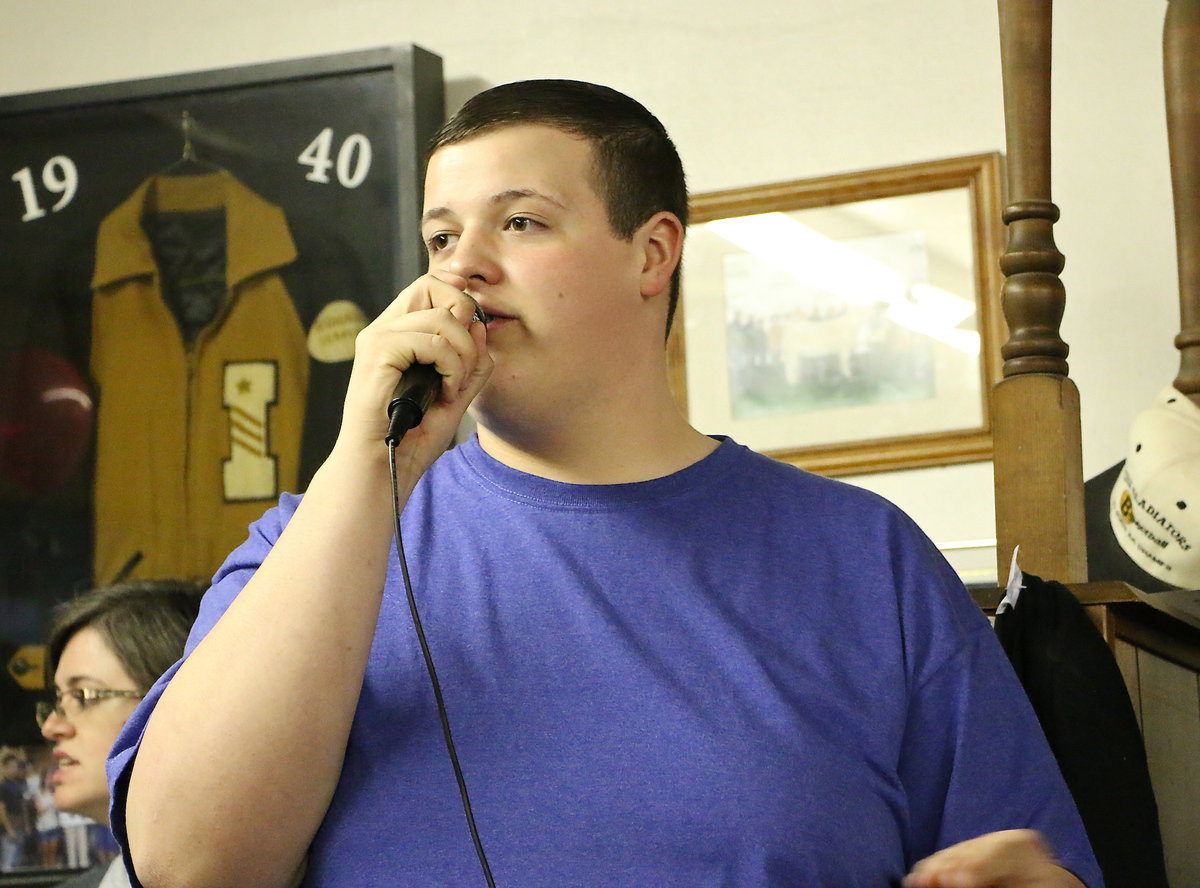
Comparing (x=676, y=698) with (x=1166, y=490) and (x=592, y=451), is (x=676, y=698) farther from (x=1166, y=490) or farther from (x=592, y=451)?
(x=1166, y=490)

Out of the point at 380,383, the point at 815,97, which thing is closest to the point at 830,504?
the point at 380,383

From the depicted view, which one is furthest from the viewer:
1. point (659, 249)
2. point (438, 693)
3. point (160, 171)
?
point (160, 171)

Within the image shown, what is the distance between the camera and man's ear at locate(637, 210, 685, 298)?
127 cm

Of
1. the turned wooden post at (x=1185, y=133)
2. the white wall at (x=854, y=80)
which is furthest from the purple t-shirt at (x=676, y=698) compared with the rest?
the white wall at (x=854, y=80)

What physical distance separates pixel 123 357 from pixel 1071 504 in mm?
1436

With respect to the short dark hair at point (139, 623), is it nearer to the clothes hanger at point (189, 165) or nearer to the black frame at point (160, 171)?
the black frame at point (160, 171)

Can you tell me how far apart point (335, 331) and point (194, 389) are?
0.24 meters

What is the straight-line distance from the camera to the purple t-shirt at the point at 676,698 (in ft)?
3.27

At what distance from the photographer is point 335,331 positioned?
2.20 meters

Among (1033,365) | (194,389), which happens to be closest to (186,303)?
(194,389)

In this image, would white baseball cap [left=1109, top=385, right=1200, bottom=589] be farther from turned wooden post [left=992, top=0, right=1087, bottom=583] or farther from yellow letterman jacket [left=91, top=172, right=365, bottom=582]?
yellow letterman jacket [left=91, top=172, right=365, bottom=582]

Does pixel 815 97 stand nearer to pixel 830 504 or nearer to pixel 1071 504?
pixel 1071 504

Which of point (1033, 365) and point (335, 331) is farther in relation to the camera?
point (335, 331)

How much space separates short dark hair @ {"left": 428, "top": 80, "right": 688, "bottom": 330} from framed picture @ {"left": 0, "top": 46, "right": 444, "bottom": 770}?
0.95 meters
